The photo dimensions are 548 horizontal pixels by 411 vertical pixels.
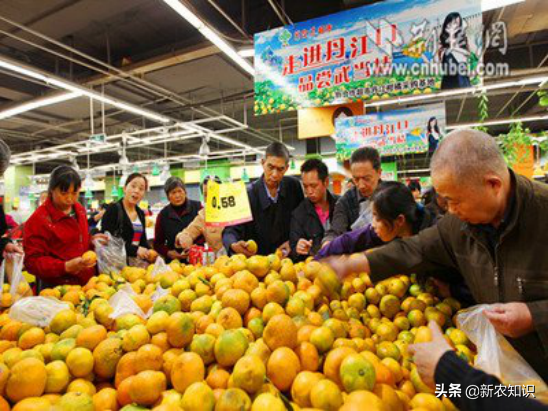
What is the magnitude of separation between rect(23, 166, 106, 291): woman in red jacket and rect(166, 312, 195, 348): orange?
187 centimetres

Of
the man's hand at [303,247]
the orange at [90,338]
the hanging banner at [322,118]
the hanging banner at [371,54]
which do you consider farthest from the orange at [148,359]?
the hanging banner at [322,118]

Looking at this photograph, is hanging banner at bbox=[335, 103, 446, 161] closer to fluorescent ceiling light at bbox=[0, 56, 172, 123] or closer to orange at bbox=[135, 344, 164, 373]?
fluorescent ceiling light at bbox=[0, 56, 172, 123]

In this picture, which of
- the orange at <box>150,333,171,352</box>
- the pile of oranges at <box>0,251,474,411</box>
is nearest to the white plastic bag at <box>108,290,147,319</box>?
the pile of oranges at <box>0,251,474,411</box>

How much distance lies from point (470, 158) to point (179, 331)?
1387 mm

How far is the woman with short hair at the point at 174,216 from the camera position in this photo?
4.38 meters

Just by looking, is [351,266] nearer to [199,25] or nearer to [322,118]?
[322,118]

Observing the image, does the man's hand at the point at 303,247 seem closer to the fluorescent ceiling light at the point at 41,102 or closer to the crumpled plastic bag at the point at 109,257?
the crumpled plastic bag at the point at 109,257

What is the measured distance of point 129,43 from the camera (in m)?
7.88

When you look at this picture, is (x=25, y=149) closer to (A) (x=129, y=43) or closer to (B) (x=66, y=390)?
(A) (x=129, y=43)

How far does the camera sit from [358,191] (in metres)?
3.18

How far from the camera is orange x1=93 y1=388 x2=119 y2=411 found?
1.16 meters

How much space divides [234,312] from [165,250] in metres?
3.31

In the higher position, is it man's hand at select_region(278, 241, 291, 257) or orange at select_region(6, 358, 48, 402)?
man's hand at select_region(278, 241, 291, 257)

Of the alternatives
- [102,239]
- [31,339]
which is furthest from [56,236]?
[31,339]
